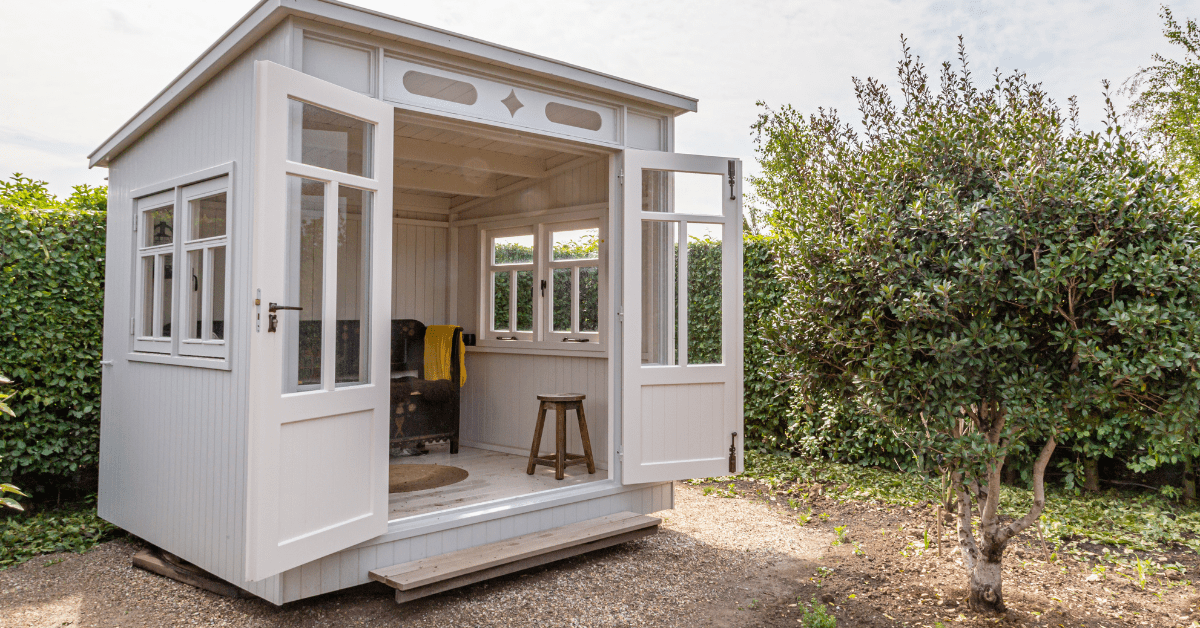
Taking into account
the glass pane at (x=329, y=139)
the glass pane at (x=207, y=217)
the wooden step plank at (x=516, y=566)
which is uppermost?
the glass pane at (x=329, y=139)

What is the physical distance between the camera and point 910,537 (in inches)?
172

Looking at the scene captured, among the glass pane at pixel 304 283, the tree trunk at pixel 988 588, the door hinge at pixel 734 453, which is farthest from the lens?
the door hinge at pixel 734 453

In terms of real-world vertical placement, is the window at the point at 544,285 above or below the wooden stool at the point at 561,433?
above

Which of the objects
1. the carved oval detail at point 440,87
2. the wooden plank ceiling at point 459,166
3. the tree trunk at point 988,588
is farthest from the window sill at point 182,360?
the tree trunk at point 988,588

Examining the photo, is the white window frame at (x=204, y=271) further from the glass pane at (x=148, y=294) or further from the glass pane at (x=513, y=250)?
the glass pane at (x=513, y=250)

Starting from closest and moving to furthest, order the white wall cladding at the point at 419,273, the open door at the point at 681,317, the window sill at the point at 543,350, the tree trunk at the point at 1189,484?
the open door at the point at 681,317, the tree trunk at the point at 1189,484, the window sill at the point at 543,350, the white wall cladding at the point at 419,273

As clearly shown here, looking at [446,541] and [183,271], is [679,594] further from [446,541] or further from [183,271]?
[183,271]

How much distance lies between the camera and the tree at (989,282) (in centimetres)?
261

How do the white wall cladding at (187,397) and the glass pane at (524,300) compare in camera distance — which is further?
the glass pane at (524,300)

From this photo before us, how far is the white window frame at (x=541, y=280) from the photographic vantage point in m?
5.28

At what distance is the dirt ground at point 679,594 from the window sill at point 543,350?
59.4 inches

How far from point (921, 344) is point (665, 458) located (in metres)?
1.92

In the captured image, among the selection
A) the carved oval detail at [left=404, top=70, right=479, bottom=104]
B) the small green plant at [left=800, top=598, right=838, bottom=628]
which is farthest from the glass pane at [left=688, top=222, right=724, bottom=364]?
the small green plant at [left=800, top=598, right=838, bottom=628]

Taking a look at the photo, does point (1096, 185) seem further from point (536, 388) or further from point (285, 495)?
point (536, 388)
